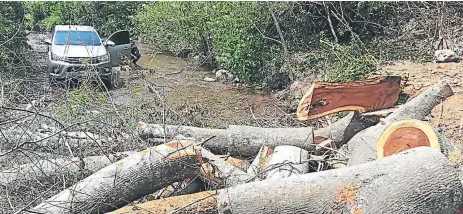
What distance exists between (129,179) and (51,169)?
3.25 feet

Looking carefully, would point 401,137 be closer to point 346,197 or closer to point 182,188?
point 346,197

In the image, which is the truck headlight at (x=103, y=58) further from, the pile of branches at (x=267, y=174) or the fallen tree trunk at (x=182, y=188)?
the fallen tree trunk at (x=182, y=188)

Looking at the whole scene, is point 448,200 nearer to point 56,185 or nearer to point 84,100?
point 56,185

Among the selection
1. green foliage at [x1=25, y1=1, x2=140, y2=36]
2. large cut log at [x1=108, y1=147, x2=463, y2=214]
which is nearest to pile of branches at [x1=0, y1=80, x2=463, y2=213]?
large cut log at [x1=108, y1=147, x2=463, y2=214]

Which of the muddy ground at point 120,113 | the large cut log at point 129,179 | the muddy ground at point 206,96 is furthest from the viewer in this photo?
the muddy ground at point 206,96

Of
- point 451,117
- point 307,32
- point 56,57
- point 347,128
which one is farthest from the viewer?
point 307,32

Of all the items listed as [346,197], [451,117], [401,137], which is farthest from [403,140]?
[451,117]

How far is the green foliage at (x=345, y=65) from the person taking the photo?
8.46 m

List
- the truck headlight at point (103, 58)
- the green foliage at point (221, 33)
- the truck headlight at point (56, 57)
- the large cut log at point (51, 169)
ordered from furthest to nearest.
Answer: the green foliage at point (221, 33) → the truck headlight at point (103, 58) → the truck headlight at point (56, 57) → the large cut log at point (51, 169)

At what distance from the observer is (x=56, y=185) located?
14.7 ft

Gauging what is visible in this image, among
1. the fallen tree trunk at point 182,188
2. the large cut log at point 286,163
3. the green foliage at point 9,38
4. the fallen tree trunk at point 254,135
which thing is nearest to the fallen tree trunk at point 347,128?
the fallen tree trunk at point 254,135

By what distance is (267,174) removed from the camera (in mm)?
4199

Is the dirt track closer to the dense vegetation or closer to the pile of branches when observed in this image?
the dense vegetation

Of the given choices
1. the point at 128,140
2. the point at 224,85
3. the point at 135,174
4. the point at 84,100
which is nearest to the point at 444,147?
the point at 135,174
